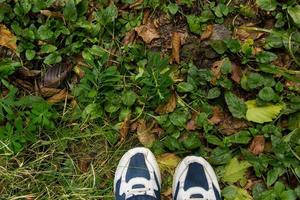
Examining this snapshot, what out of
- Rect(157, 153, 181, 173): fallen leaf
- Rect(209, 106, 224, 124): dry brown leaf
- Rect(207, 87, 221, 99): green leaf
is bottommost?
Rect(157, 153, 181, 173): fallen leaf

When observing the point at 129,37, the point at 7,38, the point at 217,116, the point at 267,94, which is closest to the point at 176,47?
the point at 129,37

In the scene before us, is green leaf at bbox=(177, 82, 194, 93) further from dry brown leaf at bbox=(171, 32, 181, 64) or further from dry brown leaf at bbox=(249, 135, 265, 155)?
dry brown leaf at bbox=(249, 135, 265, 155)

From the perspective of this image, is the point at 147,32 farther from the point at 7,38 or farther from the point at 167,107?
the point at 7,38

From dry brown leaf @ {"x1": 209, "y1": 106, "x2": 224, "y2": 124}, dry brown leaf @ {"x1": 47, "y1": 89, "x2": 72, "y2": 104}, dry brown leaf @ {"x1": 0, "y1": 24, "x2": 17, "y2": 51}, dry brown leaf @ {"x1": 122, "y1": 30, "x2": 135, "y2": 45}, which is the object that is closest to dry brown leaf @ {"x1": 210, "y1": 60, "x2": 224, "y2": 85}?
dry brown leaf @ {"x1": 209, "y1": 106, "x2": 224, "y2": 124}

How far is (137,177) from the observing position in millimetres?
2484

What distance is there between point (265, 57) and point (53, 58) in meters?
1.01

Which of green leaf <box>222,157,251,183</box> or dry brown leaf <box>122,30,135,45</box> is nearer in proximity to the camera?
green leaf <box>222,157,251,183</box>

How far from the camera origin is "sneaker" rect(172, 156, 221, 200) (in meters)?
2.42

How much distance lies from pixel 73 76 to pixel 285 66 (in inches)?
40.7

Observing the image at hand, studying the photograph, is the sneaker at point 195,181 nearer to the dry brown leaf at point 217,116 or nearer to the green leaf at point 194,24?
the dry brown leaf at point 217,116

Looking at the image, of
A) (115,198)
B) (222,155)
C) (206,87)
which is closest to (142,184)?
(115,198)

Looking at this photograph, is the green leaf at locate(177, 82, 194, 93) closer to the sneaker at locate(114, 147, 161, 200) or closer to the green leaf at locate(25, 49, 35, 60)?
the sneaker at locate(114, 147, 161, 200)

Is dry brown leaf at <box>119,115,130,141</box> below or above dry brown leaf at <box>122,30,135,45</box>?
below

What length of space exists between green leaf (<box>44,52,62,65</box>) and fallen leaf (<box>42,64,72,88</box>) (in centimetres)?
4
